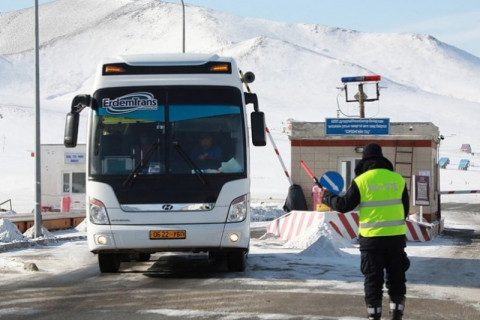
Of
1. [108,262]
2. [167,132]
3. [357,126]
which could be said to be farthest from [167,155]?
[357,126]

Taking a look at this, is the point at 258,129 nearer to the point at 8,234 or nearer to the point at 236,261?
the point at 236,261

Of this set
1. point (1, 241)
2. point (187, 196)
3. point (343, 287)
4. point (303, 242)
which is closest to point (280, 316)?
point (343, 287)

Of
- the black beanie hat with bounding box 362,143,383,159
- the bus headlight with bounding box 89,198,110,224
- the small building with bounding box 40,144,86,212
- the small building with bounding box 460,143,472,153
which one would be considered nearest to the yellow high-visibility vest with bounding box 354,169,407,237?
the black beanie hat with bounding box 362,143,383,159

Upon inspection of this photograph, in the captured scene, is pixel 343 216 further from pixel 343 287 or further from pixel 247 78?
pixel 343 287

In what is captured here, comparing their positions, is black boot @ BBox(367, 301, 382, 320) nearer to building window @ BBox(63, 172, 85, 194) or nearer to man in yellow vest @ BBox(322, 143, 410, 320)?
man in yellow vest @ BBox(322, 143, 410, 320)

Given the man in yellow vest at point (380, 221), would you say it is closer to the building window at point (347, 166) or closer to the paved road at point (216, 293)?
the paved road at point (216, 293)

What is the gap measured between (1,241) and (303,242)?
6.29 metres

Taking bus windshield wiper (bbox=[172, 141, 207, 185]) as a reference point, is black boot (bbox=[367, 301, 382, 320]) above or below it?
below

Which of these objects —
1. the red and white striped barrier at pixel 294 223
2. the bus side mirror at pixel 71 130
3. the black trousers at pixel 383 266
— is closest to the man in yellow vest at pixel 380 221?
the black trousers at pixel 383 266

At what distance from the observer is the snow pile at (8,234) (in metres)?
19.1

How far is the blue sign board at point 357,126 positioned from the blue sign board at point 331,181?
13.7 meters

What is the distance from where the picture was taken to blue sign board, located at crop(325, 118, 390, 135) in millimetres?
28719

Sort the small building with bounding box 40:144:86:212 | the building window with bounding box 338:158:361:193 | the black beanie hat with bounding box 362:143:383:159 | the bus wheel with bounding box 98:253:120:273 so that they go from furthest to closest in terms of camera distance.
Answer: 1. the small building with bounding box 40:144:86:212
2. the building window with bounding box 338:158:361:193
3. the bus wheel with bounding box 98:253:120:273
4. the black beanie hat with bounding box 362:143:383:159

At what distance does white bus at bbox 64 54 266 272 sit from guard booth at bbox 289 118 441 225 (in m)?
15.8
